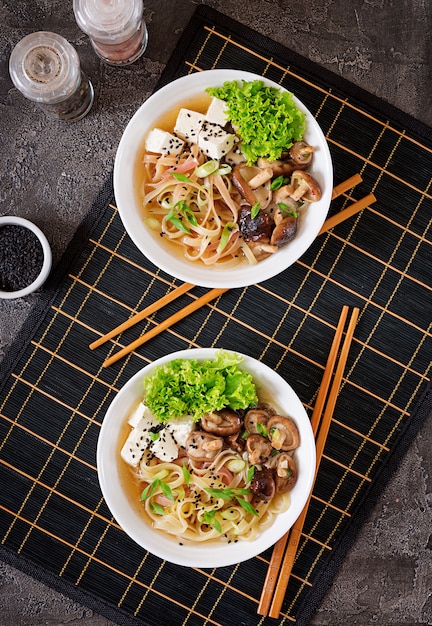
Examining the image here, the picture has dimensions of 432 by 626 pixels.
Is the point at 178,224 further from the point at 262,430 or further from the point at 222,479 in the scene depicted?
the point at 222,479

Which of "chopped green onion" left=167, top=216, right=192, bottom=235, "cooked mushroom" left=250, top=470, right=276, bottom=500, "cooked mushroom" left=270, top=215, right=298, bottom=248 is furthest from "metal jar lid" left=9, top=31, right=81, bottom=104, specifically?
"cooked mushroom" left=250, top=470, right=276, bottom=500

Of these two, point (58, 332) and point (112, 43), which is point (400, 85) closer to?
point (112, 43)

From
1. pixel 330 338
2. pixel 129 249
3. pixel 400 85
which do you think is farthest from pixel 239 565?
pixel 400 85

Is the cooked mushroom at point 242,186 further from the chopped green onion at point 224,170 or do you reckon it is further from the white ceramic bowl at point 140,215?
the white ceramic bowl at point 140,215

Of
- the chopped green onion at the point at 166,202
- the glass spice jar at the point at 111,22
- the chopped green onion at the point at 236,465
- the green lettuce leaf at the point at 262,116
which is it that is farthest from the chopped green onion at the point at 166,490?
the glass spice jar at the point at 111,22

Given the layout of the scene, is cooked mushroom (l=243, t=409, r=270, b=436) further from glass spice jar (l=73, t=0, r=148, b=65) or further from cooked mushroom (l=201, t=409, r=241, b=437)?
glass spice jar (l=73, t=0, r=148, b=65)

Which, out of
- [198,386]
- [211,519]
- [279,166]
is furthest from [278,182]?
[211,519]

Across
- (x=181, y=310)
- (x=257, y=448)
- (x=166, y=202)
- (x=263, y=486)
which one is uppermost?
(x=166, y=202)
